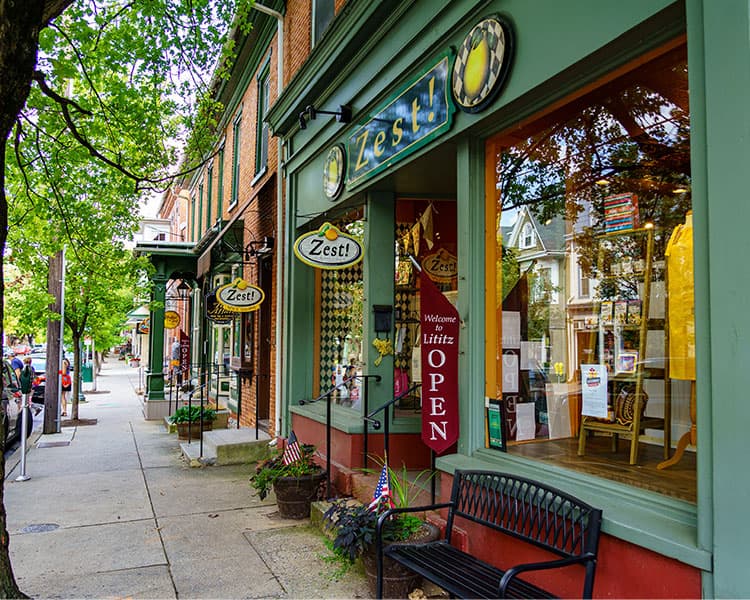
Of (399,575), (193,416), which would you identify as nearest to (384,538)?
(399,575)

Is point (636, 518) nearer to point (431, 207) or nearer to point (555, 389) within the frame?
point (555, 389)

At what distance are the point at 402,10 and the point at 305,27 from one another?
3532mm

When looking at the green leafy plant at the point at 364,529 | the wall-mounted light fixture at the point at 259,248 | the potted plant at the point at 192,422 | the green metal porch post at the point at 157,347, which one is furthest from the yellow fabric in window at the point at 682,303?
the green metal porch post at the point at 157,347

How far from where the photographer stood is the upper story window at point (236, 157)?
1355 cm

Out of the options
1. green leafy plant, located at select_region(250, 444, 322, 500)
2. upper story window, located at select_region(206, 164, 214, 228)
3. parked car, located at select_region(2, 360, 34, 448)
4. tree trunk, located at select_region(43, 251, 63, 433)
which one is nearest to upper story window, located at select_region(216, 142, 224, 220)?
upper story window, located at select_region(206, 164, 214, 228)

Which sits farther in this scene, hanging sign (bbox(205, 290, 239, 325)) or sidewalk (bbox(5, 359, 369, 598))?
hanging sign (bbox(205, 290, 239, 325))

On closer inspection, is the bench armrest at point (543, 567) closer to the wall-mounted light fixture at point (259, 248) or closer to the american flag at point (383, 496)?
the american flag at point (383, 496)

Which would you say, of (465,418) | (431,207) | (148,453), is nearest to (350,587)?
(465,418)

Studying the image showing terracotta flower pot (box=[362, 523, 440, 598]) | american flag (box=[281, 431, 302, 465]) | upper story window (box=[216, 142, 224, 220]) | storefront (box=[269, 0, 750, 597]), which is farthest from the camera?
upper story window (box=[216, 142, 224, 220])

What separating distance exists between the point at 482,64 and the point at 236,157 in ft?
33.5

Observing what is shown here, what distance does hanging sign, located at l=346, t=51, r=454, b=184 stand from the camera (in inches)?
198

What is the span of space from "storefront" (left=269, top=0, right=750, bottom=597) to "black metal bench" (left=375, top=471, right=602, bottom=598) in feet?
0.57

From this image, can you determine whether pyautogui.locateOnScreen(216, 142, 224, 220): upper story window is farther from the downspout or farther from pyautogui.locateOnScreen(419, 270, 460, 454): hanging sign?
pyautogui.locateOnScreen(419, 270, 460, 454): hanging sign

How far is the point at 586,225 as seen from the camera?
5.26m
